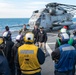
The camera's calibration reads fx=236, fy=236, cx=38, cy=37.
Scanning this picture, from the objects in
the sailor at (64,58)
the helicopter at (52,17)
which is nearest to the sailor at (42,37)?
the sailor at (64,58)

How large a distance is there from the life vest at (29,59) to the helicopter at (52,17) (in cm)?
2193

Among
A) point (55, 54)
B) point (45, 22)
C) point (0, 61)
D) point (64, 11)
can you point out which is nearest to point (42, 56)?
point (55, 54)

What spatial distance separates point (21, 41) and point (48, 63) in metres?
4.08

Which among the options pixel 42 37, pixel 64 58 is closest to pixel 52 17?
pixel 42 37

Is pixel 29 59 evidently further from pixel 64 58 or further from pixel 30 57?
pixel 64 58

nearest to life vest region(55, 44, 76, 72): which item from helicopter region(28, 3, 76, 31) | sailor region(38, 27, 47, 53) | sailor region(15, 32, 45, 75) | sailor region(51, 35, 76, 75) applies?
sailor region(51, 35, 76, 75)

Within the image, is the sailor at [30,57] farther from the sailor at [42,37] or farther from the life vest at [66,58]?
the sailor at [42,37]

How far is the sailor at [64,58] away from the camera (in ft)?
18.3

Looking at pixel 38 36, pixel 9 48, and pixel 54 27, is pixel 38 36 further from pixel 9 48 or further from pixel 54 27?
pixel 54 27

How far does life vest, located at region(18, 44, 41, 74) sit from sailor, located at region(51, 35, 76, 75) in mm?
523

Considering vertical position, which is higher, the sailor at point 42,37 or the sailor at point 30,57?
the sailor at point 30,57

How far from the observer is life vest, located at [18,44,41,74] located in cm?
534

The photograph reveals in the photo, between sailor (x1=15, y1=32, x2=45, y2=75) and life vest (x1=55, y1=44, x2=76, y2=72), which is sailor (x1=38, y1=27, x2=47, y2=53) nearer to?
life vest (x1=55, y1=44, x2=76, y2=72)

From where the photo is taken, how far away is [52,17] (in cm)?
2984
